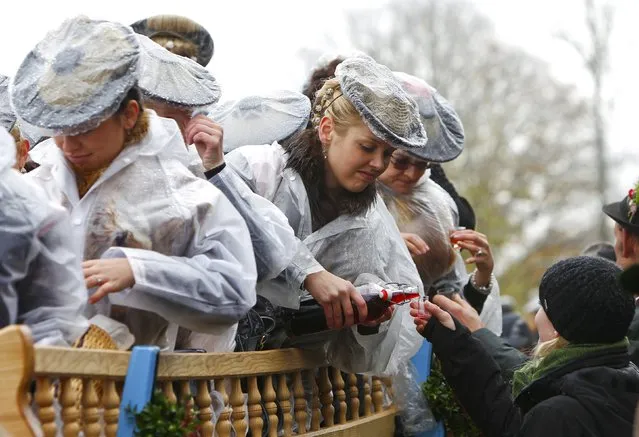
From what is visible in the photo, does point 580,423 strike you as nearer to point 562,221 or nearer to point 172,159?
point 172,159

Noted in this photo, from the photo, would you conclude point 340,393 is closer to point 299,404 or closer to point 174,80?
point 299,404

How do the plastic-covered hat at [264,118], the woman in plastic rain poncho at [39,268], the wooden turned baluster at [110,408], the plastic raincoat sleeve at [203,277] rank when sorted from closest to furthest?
the woman in plastic rain poncho at [39,268], the wooden turned baluster at [110,408], the plastic raincoat sleeve at [203,277], the plastic-covered hat at [264,118]

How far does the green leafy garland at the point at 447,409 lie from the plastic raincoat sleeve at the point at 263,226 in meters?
1.61

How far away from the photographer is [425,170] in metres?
6.62

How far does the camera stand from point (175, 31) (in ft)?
21.8

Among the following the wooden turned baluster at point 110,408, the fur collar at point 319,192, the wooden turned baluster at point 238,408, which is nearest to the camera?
the wooden turned baluster at point 110,408

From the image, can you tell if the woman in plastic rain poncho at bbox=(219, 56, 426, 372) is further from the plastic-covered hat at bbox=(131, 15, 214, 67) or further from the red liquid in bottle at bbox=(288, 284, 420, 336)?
the plastic-covered hat at bbox=(131, 15, 214, 67)

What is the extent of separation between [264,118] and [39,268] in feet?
8.27

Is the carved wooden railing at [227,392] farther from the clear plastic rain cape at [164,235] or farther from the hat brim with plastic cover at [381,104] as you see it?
the hat brim with plastic cover at [381,104]

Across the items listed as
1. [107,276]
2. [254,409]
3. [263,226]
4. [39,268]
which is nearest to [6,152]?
[39,268]

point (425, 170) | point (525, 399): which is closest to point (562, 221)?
point (425, 170)

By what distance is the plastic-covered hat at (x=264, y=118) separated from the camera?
5.97m

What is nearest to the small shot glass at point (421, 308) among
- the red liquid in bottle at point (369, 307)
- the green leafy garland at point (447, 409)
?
the red liquid in bottle at point (369, 307)

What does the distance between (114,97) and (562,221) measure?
26.0 m
